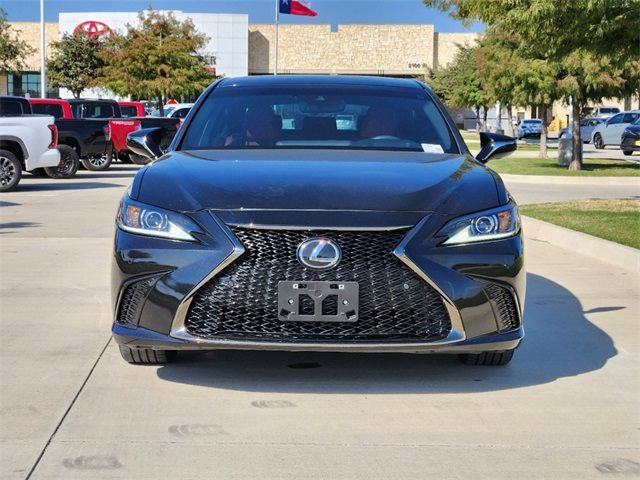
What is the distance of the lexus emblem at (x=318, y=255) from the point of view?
16.1ft

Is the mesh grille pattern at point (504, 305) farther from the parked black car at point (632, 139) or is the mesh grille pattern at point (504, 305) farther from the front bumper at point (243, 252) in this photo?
the parked black car at point (632, 139)

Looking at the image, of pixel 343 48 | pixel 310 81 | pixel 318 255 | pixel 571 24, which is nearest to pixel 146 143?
pixel 310 81

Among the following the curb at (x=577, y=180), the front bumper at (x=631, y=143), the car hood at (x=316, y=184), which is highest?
the car hood at (x=316, y=184)

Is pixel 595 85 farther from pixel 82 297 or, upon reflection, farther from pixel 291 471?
pixel 291 471

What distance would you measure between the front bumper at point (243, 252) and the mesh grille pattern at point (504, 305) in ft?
0.09

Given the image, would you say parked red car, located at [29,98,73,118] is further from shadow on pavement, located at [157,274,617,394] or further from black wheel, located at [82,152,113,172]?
shadow on pavement, located at [157,274,617,394]

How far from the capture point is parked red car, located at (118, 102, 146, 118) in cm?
3244

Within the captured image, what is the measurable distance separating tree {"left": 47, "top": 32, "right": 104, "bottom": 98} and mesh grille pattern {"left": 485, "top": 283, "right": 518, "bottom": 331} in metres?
64.7

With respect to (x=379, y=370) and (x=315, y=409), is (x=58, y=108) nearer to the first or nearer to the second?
(x=379, y=370)

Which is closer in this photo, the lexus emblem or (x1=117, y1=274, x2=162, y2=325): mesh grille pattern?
the lexus emblem

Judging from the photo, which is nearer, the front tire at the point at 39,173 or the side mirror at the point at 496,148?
the side mirror at the point at 496,148

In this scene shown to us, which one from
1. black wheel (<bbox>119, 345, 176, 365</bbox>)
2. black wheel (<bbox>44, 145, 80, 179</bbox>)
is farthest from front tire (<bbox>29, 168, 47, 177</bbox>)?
black wheel (<bbox>119, 345, 176, 365</bbox>)

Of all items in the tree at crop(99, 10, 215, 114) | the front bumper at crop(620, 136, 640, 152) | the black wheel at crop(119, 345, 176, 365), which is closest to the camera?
the black wheel at crop(119, 345, 176, 365)

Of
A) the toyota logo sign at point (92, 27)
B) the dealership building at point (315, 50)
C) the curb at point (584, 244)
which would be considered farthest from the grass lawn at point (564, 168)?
the dealership building at point (315, 50)
